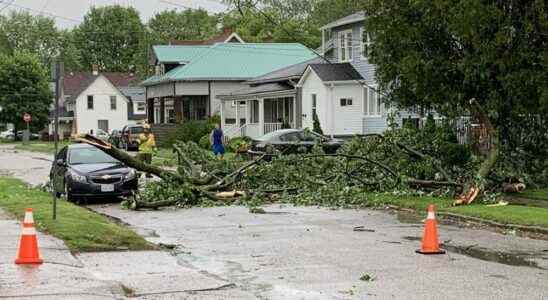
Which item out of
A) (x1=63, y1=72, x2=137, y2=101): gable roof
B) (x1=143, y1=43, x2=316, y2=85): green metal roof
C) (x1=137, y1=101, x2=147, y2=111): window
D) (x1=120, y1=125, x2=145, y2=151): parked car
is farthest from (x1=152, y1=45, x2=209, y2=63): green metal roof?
(x1=63, y1=72, x2=137, y2=101): gable roof

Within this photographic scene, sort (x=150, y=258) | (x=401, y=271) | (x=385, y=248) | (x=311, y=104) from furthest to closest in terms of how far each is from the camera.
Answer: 1. (x=311, y=104)
2. (x=385, y=248)
3. (x=150, y=258)
4. (x=401, y=271)

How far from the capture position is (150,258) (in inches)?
462

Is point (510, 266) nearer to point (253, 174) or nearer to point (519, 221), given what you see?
point (519, 221)

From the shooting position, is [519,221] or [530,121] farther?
[530,121]

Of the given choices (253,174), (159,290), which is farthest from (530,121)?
(159,290)

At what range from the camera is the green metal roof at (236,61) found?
56.1 m

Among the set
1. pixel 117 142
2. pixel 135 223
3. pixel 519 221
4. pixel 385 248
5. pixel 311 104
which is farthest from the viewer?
pixel 117 142

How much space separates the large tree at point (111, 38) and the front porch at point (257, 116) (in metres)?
59.3

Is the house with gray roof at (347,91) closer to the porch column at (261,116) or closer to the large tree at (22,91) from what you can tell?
the porch column at (261,116)

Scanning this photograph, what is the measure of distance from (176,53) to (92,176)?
41.7 meters

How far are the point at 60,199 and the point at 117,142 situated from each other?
3507 cm

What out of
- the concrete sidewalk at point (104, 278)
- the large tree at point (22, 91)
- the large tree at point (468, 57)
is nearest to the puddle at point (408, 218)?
the large tree at point (468, 57)

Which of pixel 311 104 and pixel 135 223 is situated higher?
pixel 311 104

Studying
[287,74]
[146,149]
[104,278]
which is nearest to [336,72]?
[287,74]
